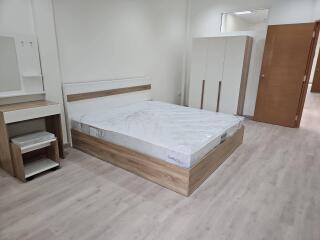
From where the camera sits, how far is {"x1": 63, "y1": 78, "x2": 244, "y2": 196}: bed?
2.15 m

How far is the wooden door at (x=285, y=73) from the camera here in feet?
12.7

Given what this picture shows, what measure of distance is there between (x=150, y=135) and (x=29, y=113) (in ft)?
4.43

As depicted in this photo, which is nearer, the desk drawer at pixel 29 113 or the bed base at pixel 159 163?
the bed base at pixel 159 163

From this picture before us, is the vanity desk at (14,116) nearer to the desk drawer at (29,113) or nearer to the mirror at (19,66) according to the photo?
the desk drawer at (29,113)

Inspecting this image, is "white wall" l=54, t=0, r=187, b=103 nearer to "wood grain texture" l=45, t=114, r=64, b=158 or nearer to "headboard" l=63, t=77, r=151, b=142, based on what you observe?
"headboard" l=63, t=77, r=151, b=142

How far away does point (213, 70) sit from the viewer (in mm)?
4641

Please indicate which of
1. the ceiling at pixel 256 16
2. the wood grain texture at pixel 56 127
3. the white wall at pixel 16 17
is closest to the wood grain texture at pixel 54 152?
the wood grain texture at pixel 56 127

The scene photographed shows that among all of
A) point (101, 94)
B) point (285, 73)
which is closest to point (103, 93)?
point (101, 94)

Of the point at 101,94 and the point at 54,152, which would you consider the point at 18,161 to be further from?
the point at 101,94

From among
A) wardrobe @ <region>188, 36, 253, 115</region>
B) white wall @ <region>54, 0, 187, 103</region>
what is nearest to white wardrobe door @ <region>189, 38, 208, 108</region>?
wardrobe @ <region>188, 36, 253, 115</region>

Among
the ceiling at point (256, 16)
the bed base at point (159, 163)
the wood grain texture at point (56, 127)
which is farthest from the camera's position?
the ceiling at point (256, 16)

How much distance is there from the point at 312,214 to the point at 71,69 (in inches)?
130

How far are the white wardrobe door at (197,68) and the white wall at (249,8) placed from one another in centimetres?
65

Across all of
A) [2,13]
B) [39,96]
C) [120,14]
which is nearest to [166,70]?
[120,14]
